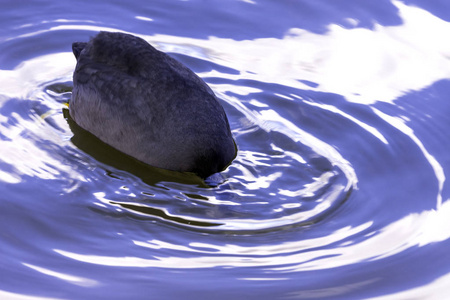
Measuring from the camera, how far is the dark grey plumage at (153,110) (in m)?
7.02

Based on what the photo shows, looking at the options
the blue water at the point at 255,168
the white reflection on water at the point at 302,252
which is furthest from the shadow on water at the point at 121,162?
the white reflection on water at the point at 302,252

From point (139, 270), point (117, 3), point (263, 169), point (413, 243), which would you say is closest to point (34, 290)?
point (139, 270)

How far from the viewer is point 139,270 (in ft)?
19.0

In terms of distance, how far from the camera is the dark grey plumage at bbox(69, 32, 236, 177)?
7023 millimetres

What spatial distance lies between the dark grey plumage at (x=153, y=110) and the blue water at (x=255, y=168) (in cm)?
A: 19

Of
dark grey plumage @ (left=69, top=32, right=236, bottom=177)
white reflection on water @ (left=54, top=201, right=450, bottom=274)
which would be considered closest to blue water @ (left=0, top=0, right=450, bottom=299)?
white reflection on water @ (left=54, top=201, right=450, bottom=274)

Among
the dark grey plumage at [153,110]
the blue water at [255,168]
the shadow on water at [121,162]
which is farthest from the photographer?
the shadow on water at [121,162]

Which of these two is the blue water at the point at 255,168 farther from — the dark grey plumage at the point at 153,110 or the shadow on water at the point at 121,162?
the dark grey plumage at the point at 153,110

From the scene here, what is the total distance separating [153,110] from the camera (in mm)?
7090

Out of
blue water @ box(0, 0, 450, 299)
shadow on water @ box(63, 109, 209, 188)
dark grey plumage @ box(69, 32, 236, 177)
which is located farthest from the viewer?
shadow on water @ box(63, 109, 209, 188)

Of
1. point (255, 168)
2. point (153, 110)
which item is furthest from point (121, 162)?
point (255, 168)

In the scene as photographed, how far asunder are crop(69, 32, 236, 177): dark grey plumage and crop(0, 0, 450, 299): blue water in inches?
7.4

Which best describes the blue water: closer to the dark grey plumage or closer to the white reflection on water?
the white reflection on water

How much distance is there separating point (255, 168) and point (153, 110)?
1.08 metres
